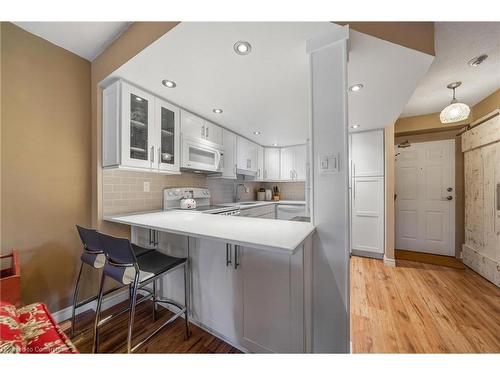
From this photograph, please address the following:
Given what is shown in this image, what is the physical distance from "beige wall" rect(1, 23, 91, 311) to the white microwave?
89 centimetres

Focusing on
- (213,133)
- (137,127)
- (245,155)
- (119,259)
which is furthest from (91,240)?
(245,155)

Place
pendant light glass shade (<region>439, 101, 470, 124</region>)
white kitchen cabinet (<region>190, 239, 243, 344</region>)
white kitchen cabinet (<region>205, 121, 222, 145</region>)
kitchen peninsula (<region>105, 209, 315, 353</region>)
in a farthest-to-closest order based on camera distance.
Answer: white kitchen cabinet (<region>205, 121, 222, 145</region>) → pendant light glass shade (<region>439, 101, 470, 124</region>) → white kitchen cabinet (<region>190, 239, 243, 344</region>) → kitchen peninsula (<region>105, 209, 315, 353</region>)

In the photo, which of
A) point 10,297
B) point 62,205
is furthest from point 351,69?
point 10,297

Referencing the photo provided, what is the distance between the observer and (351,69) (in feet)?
4.72

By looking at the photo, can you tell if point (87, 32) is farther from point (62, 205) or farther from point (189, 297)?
point (189, 297)

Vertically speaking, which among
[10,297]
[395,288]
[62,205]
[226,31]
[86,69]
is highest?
[86,69]

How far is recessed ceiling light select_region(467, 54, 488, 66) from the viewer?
5.47ft

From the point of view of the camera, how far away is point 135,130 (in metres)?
1.75

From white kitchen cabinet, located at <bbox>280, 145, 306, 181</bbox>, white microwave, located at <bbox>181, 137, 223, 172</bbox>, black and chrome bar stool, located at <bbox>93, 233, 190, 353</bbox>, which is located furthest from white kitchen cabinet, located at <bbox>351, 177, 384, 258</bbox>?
black and chrome bar stool, located at <bbox>93, 233, 190, 353</bbox>

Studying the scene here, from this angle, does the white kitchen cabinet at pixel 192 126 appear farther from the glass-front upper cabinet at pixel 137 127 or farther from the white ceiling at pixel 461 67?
the white ceiling at pixel 461 67

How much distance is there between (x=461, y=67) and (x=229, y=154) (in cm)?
275

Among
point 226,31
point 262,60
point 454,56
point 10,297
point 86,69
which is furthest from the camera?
point 86,69

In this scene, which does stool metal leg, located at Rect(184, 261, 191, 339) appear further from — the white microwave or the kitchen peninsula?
the white microwave
